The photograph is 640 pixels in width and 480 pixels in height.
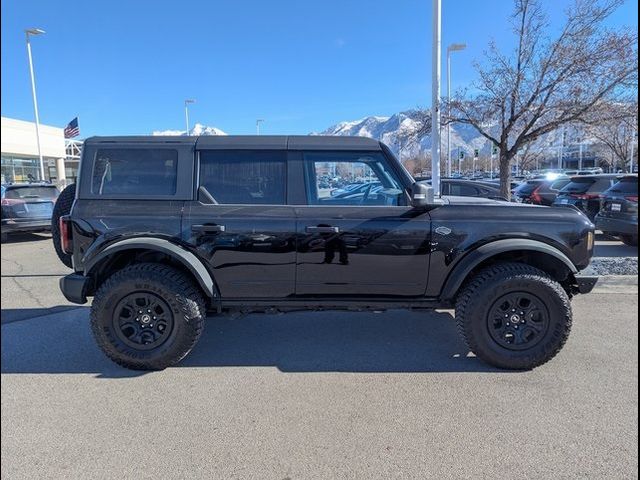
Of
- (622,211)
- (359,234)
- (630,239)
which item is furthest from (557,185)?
(359,234)

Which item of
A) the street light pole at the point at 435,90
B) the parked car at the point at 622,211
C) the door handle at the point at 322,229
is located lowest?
the parked car at the point at 622,211

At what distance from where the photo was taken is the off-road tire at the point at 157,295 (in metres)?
3.56

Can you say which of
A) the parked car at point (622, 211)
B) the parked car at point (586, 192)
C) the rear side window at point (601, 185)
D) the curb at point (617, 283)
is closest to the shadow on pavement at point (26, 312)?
the curb at point (617, 283)

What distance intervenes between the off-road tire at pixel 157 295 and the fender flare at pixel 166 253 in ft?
0.58

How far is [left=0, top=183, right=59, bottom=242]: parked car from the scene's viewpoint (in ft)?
35.4

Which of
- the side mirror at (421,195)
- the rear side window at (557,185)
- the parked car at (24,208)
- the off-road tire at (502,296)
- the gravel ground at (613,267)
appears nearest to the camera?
the side mirror at (421,195)

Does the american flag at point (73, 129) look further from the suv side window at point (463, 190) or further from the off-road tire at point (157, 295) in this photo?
the off-road tire at point (157, 295)

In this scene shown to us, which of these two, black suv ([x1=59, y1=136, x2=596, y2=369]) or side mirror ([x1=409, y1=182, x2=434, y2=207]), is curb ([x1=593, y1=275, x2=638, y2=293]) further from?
side mirror ([x1=409, y1=182, x2=434, y2=207])

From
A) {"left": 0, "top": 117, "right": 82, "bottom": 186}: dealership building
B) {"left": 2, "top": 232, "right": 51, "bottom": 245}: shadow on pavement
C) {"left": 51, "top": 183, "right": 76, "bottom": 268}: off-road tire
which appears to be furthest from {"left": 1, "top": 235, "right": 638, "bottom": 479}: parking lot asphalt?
{"left": 0, "top": 117, "right": 82, "bottom": 186}: dealership building

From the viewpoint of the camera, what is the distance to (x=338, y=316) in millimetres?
4988

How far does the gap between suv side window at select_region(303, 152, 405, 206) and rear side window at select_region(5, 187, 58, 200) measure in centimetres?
1063

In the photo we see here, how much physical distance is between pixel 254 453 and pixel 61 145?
52593 millimetres

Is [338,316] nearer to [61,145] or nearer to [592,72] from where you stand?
[592,72]

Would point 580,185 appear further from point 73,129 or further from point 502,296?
point 73,129
